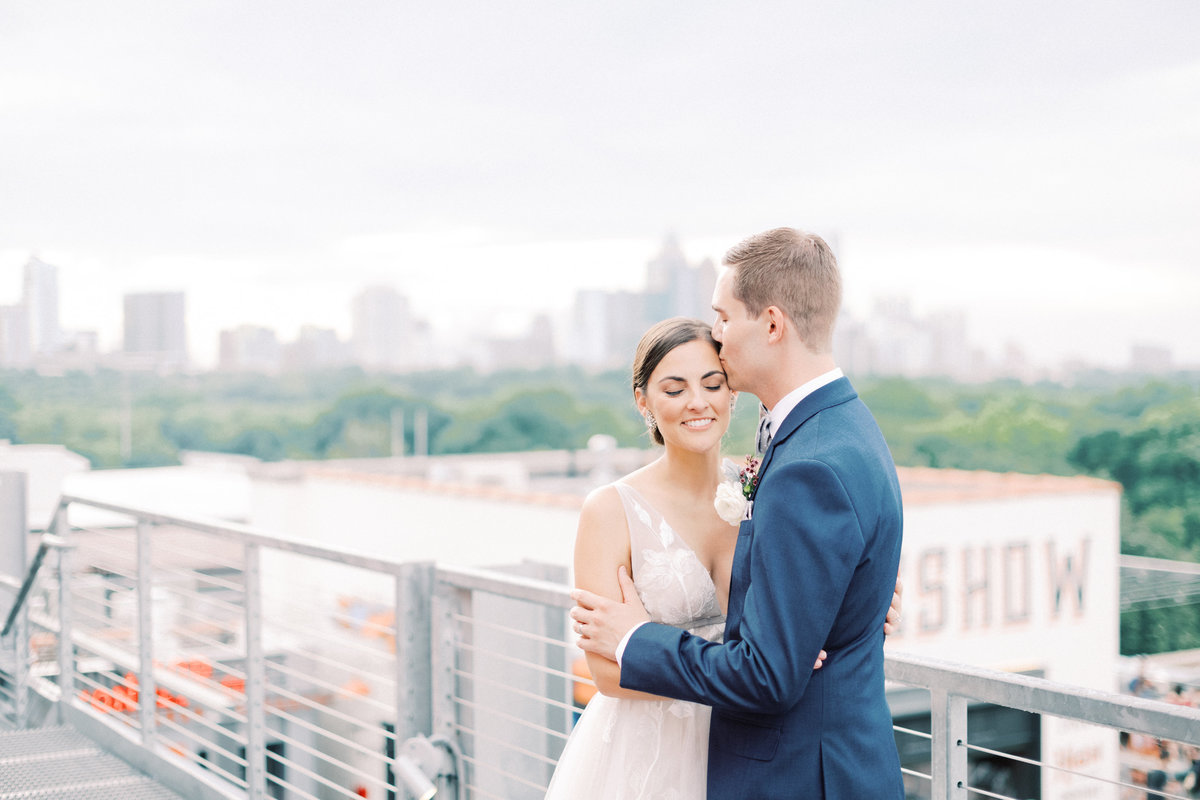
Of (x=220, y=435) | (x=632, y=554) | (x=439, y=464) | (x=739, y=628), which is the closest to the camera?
(x=739, y=628)

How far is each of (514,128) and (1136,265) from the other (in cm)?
3804

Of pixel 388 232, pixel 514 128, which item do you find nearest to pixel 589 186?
pixel 514 128

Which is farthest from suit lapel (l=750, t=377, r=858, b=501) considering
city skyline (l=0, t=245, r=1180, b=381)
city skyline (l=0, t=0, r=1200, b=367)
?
city skyline (l=0, t=0, r=1200, b=367)

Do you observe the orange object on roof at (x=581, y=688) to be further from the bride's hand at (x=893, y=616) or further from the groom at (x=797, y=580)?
the groom at (x=797, y=580)

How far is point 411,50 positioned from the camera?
235 feet

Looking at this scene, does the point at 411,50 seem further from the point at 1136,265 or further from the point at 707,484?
the point at 707,484

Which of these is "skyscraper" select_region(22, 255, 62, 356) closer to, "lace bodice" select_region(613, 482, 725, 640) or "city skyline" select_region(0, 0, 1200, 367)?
"lace bodice" select_region(613, 482, 725, 640)

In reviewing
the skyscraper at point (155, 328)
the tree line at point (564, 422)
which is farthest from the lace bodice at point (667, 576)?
the skyscraper at point (155, 328)

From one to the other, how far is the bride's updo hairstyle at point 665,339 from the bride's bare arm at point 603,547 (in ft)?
0.65

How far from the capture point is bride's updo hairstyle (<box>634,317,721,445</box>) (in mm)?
Result: 1806

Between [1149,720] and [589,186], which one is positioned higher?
[589,186]

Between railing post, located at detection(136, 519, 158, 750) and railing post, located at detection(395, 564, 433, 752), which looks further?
railing post, located at detection(136, 519, 158, 750)

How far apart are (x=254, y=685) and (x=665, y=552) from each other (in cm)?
191

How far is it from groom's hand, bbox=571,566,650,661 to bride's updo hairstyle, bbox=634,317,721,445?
1.24ft
